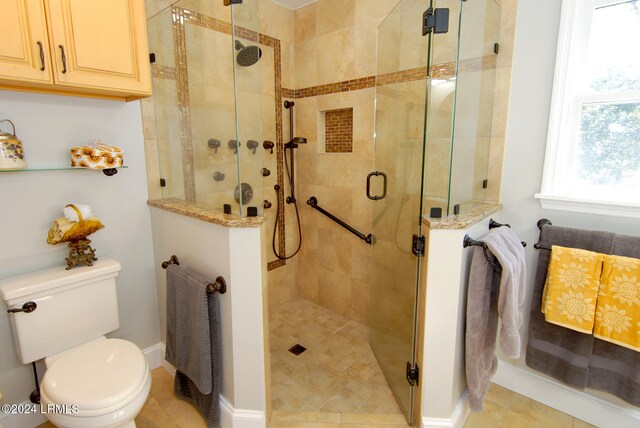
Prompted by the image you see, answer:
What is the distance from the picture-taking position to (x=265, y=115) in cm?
267

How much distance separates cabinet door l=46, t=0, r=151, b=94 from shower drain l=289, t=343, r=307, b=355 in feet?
6.36

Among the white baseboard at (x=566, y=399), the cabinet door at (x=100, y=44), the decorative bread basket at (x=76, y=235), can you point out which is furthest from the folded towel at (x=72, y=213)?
the white baseboard at (x=566, y=399)

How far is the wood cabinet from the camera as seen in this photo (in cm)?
→ 129

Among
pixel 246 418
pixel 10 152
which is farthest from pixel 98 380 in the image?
pixel 10 152

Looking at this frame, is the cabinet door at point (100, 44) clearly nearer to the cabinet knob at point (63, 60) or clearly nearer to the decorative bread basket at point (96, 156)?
the cabinet knob at point (63, 60)

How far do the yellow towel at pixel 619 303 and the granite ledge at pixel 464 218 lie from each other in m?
0.56

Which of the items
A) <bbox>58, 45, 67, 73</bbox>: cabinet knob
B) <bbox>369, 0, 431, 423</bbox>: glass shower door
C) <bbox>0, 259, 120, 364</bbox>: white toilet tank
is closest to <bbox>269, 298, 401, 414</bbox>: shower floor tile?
<bbox>369, 0, 431, 423</bbox>: glass shower door

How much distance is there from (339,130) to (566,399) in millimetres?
2328

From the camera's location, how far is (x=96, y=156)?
5.53 ft

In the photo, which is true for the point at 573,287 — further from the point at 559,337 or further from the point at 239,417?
the point at 239,417

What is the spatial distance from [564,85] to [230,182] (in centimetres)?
180

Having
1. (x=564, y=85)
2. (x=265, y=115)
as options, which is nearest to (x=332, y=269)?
(x=265, y=115)

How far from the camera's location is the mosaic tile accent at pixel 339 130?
2667 mm

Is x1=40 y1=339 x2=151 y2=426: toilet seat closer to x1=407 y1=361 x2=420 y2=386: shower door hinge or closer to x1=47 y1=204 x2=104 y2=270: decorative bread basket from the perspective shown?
x1=47 y1=204 x2=104 y2=270: decorative bread basket
